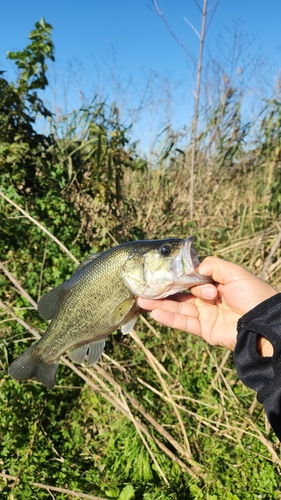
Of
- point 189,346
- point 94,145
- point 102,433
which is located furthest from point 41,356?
point 94,145

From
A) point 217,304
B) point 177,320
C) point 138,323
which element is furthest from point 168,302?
point 138,323

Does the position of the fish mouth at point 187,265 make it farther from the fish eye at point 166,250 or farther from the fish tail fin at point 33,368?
the fish tail fin at point 33,368

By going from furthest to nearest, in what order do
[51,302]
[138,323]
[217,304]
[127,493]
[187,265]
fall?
[138,323] < [127,493] < [217,304] < [51,302] < [187,265]

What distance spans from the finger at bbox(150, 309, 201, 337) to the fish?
1.27 feet

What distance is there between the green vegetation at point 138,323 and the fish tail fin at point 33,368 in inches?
47.7

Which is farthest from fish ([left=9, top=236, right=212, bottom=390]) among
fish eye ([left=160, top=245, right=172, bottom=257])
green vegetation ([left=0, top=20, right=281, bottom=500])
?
green vegetation ([left=0, top=20, right=281, bottom=500])

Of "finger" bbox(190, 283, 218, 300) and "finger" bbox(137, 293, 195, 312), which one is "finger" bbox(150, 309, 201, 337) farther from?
"finger" bbox(190, 283, 218, 300)

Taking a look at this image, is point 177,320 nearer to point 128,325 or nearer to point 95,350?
point 128,325

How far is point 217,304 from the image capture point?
234 cm

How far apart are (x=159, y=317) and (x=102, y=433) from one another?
6.84ft

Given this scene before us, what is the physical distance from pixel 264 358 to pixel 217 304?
0.55m

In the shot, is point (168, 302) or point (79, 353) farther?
point (168, 302)

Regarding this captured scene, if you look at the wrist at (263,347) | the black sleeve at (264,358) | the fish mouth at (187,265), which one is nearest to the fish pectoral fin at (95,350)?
the fish mouth at (187,265)

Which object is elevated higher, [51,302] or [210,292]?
[51,302]
